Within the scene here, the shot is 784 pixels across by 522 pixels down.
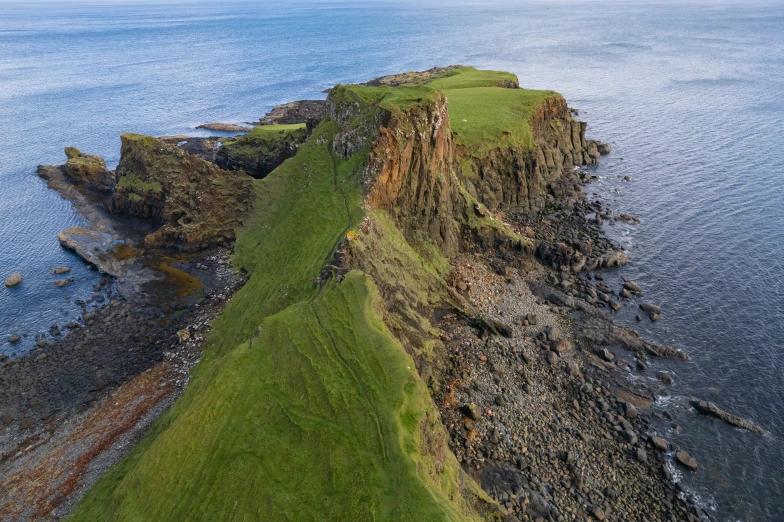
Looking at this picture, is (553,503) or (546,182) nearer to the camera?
(553,503)

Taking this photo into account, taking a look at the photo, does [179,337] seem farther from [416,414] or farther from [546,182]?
[546,182]

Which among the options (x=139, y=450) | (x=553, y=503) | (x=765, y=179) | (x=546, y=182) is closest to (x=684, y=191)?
(x=765, y=179)

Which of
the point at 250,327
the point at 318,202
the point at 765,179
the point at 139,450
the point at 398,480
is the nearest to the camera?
the point at 398,480

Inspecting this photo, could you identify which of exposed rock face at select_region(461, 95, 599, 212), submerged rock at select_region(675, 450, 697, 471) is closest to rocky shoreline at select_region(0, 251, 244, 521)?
exposed rock face at select_region(461, 95, 599, 212)

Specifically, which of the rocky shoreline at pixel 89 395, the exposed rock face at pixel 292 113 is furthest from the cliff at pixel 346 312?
the exposed rock face at pixel 292 113

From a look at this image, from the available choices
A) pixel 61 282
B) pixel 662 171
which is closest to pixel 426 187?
pixel 61 282

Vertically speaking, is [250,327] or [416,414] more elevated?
[416,414]

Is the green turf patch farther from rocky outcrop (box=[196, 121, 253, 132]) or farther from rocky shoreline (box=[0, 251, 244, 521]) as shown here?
rocky outcrop (box=[196, 121, 253, 132])
